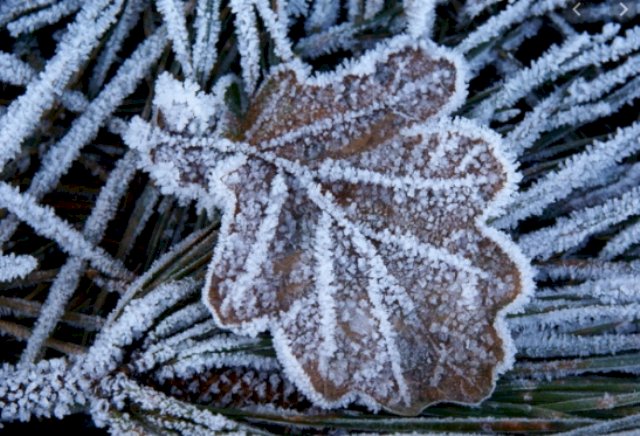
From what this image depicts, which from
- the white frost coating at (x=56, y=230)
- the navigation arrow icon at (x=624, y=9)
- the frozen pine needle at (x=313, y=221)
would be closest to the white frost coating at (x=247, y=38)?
the frozen pine needle at (x=313, y=221)

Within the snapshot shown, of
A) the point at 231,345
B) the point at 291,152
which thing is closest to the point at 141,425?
the point at 231,345

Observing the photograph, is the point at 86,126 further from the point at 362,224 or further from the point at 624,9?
the point at 624,9

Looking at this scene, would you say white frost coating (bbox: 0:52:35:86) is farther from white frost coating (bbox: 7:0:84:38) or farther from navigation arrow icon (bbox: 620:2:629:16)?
navigation arrow icon (bbox: 620:2:629:16)

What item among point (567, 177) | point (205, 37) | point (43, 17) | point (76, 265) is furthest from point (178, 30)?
point (567, 177)

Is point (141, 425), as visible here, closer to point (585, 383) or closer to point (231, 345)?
point (231, 345)

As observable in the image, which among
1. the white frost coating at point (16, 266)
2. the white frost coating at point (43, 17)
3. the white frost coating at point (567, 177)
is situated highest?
the white frost coating at point (43, 17)

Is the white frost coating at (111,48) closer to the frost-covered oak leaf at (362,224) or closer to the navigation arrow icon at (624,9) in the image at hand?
the frost-covered oak leaf at (362,224)

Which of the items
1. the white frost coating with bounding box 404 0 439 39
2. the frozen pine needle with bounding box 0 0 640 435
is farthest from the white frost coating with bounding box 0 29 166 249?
the white frost coating with bounding box 404 0 439 39
